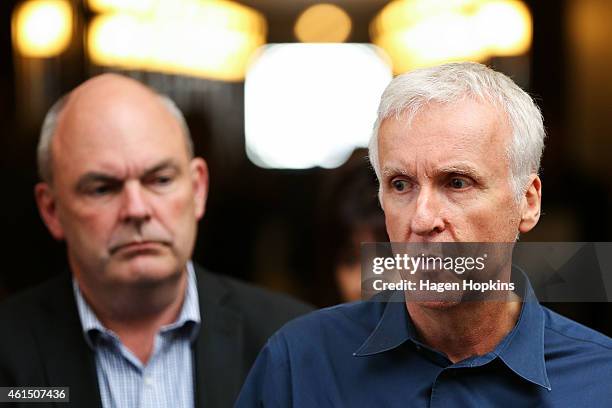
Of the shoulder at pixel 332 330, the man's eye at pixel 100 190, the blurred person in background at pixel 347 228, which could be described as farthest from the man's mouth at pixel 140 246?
the blurred person in background at pixel 347 228

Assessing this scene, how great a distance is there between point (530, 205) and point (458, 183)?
0.62ft

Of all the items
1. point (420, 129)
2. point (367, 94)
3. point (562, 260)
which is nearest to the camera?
point (420, 129)

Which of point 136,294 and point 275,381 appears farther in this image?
point 136,294

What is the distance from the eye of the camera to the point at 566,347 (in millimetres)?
1669

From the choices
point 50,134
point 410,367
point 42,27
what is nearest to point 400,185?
point 410,367

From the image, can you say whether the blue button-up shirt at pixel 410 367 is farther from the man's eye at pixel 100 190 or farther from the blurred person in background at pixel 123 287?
the man's eye at pixel 100 190

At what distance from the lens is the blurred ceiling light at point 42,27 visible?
9.41 ft

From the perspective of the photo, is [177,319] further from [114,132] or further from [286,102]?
[286,102]

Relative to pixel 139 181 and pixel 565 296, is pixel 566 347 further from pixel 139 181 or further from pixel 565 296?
pixel 139 181

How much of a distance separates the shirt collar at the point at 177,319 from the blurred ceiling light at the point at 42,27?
938mm

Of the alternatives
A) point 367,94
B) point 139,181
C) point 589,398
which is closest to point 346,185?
point 367,94

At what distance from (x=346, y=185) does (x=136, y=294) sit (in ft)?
2.30

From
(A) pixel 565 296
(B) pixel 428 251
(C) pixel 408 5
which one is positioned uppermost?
(C) pixel 408 5

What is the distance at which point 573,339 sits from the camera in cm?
168
